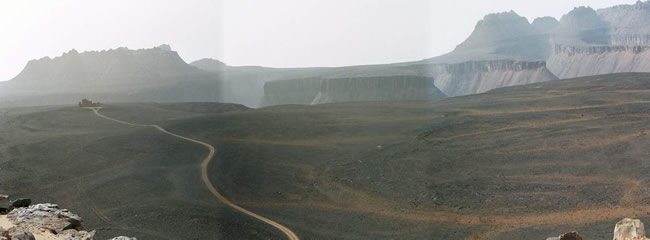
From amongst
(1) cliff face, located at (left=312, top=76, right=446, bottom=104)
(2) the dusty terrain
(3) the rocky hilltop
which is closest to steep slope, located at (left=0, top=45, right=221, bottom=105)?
(1) cliff face, located at (left=312, top=76, right=446, bottom=104)

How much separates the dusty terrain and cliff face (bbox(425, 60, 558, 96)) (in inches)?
4023

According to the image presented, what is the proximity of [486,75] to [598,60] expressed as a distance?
34.5 m

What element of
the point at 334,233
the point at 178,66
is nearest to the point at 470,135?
the point at 334,233

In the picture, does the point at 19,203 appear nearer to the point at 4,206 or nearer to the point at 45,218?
Answer: the point at 4,206

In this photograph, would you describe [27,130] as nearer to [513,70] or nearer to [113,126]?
[113,126]

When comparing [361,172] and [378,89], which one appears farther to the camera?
[378,89]

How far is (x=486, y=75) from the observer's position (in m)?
178

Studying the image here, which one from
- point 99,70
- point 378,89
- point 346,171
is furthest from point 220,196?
point 99,70

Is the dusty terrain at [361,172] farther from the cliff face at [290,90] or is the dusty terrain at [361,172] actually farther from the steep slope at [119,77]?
the cliff face at [290,90]

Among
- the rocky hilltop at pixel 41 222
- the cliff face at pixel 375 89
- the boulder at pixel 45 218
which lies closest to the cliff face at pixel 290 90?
the cliff face at pixel 375 89

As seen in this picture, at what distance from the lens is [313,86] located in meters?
164

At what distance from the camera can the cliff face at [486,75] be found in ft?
509

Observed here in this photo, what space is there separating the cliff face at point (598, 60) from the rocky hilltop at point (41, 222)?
159636 mm

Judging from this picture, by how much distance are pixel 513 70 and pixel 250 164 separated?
14265cm
